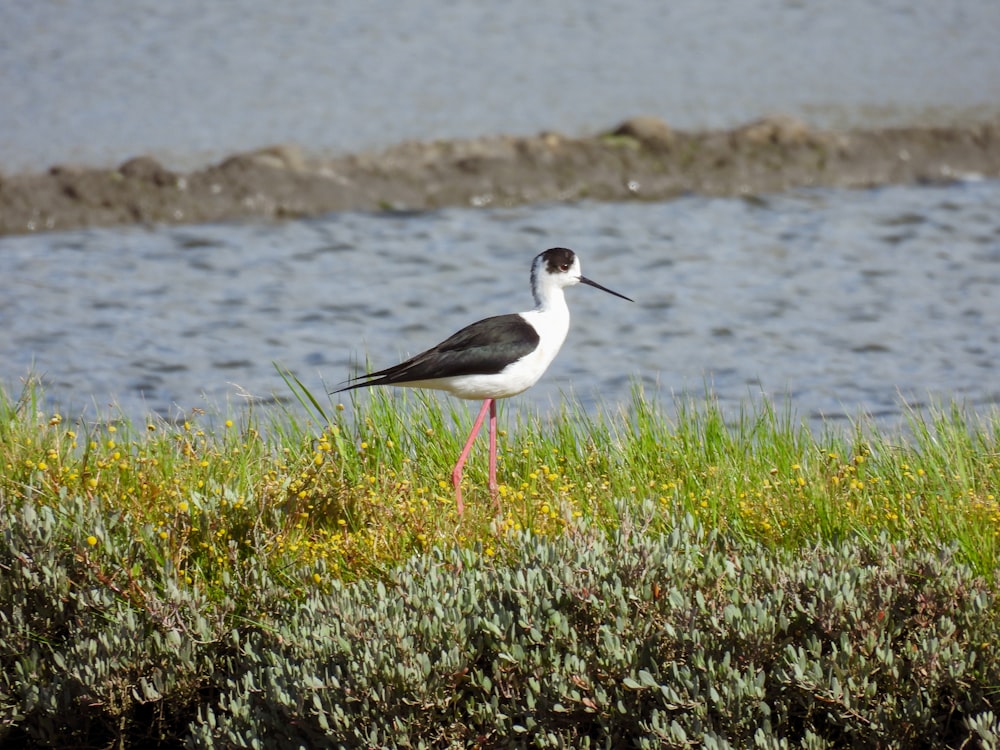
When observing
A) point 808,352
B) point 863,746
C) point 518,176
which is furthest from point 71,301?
point 863,746

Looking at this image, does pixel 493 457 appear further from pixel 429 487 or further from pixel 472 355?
pixel 472 355

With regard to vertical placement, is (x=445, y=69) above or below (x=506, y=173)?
above

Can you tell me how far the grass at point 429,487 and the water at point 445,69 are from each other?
1055cm

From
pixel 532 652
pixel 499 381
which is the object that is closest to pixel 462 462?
pixel 499 381

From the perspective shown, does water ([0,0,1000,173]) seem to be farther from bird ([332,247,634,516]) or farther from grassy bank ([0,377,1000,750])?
grassy bank ([0,377,1000,750])

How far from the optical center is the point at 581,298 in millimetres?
14320

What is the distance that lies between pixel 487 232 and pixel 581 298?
1451mm

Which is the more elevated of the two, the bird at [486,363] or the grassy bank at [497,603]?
the bird at [486,363]

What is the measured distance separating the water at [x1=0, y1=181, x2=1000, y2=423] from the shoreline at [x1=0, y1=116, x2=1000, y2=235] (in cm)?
27

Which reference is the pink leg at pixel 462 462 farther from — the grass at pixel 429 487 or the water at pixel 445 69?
the water at pixel 445 69

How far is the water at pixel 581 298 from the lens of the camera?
36.6 ft

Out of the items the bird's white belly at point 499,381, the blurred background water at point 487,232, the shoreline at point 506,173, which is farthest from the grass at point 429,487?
the shoreline at point 506,173

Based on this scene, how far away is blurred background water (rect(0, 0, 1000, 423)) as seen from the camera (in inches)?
456

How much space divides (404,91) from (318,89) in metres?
1.31
